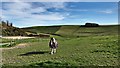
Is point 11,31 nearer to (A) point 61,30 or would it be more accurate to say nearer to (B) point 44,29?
(B) point 44,29

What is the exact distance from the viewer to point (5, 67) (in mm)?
23109

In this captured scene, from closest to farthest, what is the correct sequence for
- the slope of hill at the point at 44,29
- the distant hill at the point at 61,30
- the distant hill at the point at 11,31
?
the slope of hill at the point at 44,29
the distant hill at the point at 61,30
the distant hill at the point at 11,31

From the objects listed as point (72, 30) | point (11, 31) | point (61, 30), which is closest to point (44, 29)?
point (61, 30)

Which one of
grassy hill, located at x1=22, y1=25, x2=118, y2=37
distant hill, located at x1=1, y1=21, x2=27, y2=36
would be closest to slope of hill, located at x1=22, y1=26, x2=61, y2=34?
grassy hill, located at x1=22, y1=25, x2=118, y2=37

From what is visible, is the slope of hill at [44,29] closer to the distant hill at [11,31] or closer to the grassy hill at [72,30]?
the grassy hill at [72,30]

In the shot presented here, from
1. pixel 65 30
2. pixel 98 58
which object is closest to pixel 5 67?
pixel 98 58

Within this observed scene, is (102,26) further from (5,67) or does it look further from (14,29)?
(5,67)

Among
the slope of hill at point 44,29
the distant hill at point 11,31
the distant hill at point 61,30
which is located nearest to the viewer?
the slope of hill at point 44,29

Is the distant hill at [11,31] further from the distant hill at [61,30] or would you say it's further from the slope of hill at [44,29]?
the slope of hill at [44,29]

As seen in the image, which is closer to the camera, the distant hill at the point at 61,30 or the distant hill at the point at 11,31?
the distant hill at the point at 61,30

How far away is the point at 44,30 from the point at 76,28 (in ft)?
25.6

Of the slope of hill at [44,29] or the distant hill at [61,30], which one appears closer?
the slope of hill at [44,29]

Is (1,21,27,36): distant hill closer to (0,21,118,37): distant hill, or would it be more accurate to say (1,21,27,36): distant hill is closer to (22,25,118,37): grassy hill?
(0,21,118,37): distant hill

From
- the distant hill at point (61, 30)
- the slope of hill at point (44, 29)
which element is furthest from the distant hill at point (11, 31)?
the slope of hill at point (44, 29)
